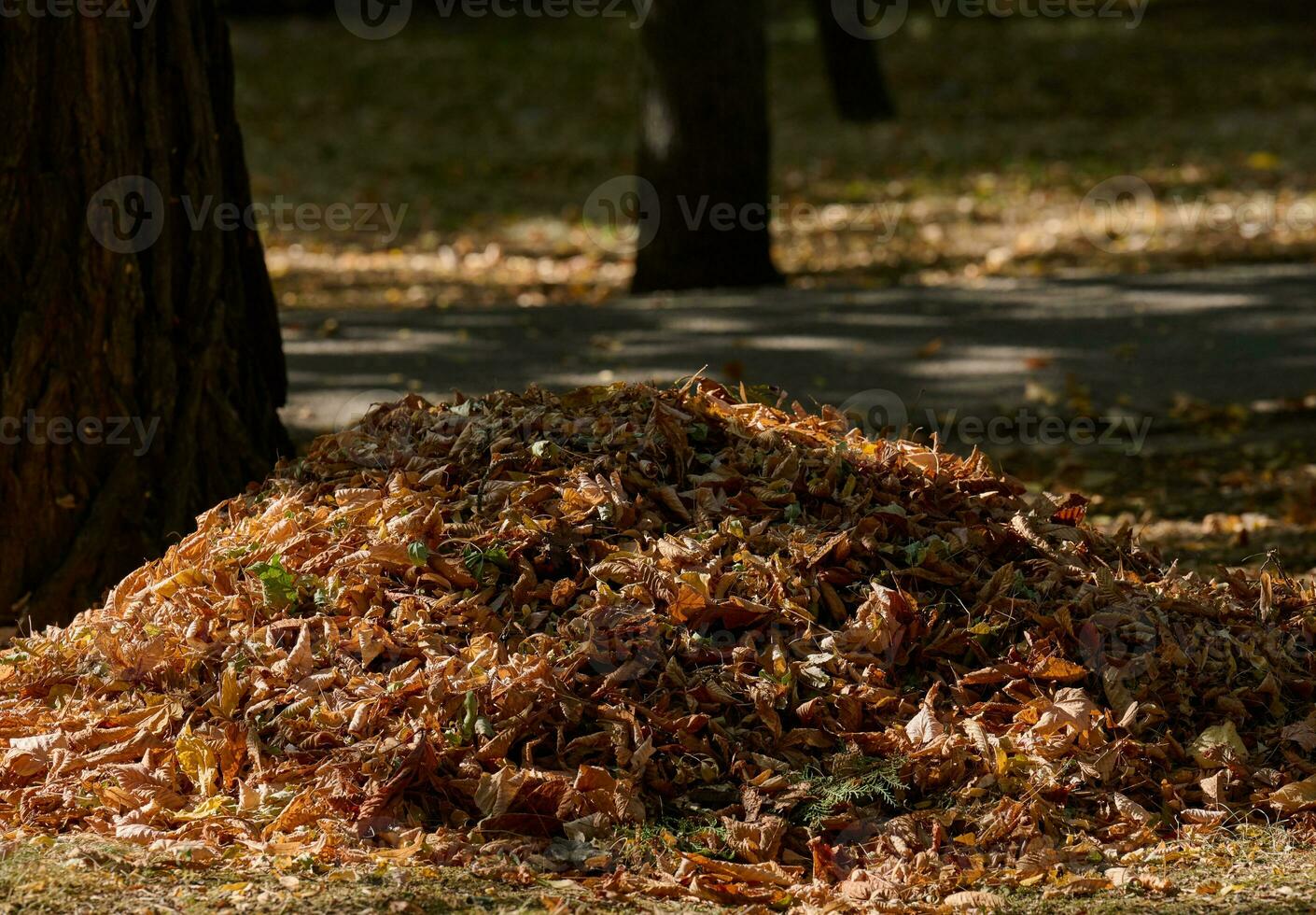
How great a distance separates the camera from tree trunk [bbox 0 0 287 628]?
4309mm

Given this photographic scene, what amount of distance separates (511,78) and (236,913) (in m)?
15.5

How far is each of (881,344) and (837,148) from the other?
7351 millimetres

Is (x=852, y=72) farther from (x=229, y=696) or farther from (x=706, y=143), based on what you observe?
(x=229, y=696)

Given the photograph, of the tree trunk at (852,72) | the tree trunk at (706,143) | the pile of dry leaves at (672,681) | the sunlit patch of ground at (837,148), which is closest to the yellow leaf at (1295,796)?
the pile of dry leaves at (672,681)

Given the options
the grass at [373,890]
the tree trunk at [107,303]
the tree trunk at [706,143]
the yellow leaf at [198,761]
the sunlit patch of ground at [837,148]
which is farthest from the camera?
the sunlit patch of ground at [837,148]

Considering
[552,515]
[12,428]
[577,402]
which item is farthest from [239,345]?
[552,515]

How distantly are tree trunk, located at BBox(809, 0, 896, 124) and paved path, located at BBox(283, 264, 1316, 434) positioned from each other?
720cm

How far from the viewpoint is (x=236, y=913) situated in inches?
105

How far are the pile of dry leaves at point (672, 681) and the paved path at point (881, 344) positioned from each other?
7.89 feet

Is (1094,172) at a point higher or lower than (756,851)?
higher

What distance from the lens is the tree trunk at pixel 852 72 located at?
15.2 metres

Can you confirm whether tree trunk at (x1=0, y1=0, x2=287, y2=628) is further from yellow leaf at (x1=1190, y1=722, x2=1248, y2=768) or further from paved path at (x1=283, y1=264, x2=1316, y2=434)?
yellow leaf at (x1=1190, y1=722, x2=1248, y2=768)

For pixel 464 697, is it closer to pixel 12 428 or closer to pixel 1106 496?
pixel 12 428

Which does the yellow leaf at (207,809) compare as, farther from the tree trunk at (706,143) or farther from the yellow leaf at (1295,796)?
the tree trunk at (706,143)
